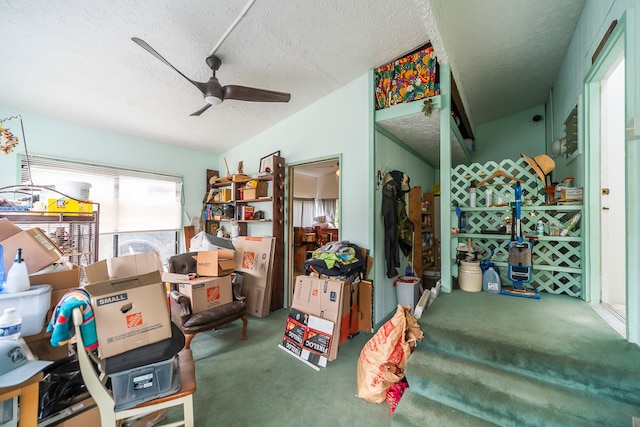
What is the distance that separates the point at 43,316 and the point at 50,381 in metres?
0.34

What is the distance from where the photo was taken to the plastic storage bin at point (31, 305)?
124cm

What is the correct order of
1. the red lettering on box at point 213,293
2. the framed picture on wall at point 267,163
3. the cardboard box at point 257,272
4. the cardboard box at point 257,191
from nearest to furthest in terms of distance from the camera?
the red lettering on box at point 213,293
the cardboard box at point 257,272
the framed picture on wall at point 267,163
the cardboard box at point 257,191

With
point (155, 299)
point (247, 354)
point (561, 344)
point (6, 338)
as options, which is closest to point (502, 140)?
point (561, 344)

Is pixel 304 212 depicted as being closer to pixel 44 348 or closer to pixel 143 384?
pixel 44 348

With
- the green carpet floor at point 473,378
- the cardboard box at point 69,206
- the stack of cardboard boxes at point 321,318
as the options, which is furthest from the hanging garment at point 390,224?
the cardboard box at point 69,206

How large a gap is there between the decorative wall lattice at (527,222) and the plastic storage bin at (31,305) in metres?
3.25

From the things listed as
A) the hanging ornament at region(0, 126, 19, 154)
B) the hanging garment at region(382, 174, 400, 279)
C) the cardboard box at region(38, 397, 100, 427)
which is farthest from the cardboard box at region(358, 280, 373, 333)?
the hanging ornament at region(0, 126, 19, 154)

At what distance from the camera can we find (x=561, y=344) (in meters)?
1.44

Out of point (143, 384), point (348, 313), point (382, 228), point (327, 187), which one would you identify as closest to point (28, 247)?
point (143, 384)

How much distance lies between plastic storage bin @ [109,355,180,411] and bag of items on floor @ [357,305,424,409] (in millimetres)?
1259

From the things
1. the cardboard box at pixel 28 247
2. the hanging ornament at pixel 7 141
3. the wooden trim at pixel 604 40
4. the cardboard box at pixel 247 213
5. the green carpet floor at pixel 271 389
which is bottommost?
the green carpet floor at pixel 271 389

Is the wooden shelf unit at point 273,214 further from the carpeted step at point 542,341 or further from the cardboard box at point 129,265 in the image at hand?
the carpeted step at point 542,341

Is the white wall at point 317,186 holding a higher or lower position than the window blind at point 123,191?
higher

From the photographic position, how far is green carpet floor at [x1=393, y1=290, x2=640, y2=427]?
1.19m
